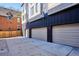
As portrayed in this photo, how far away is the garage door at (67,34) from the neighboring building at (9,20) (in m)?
20.8

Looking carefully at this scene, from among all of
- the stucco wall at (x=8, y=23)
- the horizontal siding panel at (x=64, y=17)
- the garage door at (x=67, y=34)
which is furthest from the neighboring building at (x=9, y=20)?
the garage door at (x=67, y=34)

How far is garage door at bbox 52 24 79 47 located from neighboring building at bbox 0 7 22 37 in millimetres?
20792

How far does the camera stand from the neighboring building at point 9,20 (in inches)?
1313

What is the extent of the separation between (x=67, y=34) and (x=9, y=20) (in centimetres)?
2418

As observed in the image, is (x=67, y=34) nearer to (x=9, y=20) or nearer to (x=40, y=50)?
(x=40, y=50)

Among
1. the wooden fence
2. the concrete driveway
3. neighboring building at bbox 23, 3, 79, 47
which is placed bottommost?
the concrete driveway

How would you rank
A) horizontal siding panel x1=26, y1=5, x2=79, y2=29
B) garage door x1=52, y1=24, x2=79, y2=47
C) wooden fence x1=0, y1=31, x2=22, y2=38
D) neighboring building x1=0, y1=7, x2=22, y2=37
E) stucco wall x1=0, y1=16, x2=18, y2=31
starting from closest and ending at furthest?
horizontal siding panel x1=26, y1=5, x2=79, y2=29, garage door x1=52, y1=24, x2=79, y2=47, wooden fence x1=0, y1=31, x2=22, y2=38, stucco wall x1=0, y1=16, x2=18, y2=31, neighboring building x1=0, y1=7, x2=22, y2=37

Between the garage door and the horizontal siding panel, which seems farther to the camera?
the garage door

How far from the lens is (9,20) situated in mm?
34438

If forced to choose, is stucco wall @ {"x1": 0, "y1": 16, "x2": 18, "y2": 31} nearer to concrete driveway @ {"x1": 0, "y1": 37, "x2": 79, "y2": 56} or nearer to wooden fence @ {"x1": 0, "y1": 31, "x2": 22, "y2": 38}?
wooden fence @ {"x1": 0, "y1": 31, "x2": 22, "y2": 38}

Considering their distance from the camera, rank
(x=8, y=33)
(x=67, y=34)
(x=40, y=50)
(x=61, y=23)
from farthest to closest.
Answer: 1. (x=8, y=33)
2. (x=61, y=23)
3. (x=67, y=34)
4. (x=40, y=50)

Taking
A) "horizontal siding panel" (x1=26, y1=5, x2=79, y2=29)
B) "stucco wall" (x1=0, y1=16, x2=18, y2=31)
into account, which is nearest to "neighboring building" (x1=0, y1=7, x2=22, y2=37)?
"stucco wall" (x1=0, y1=16, x2=18, y2=31)

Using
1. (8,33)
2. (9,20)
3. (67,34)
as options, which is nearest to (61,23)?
(67,34)

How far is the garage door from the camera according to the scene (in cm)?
1129
